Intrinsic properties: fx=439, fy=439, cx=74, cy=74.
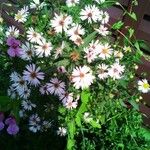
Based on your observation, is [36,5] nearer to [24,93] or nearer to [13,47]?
[13,47]

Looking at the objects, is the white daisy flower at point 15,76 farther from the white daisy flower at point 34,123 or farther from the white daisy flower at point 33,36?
the white daisy flower at point 34,123

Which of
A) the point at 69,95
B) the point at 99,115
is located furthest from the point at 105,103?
the point at 69,95

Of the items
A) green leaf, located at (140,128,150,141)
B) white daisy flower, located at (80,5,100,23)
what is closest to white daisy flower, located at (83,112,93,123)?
white daisy flower, located at (80,5,100,23)

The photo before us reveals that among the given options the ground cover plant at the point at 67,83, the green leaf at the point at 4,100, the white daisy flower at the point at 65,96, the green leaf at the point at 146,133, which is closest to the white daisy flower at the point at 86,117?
the ground cover plant at the point at 67,83

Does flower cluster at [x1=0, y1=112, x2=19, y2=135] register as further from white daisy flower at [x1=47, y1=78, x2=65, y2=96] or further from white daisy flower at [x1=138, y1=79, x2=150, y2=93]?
white daisy flower at [x1=138, y1=79, x2=150, y2=93]

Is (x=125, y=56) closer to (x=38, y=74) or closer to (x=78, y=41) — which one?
(x=78, y=41)

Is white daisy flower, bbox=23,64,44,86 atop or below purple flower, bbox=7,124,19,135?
atop
